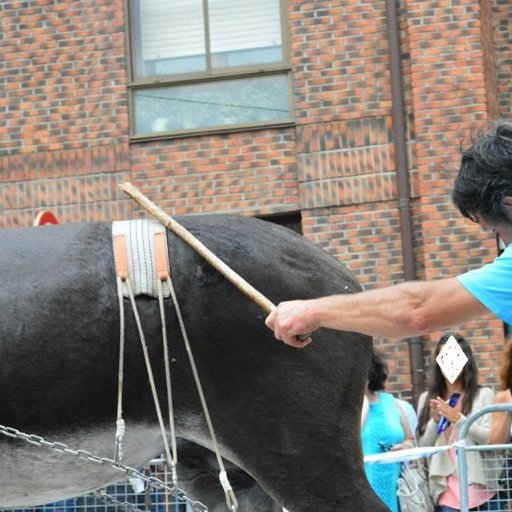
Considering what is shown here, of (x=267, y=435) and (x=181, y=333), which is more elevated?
(x=181, y=333)

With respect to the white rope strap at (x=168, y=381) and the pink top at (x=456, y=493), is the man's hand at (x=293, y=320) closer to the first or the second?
the white rope strap at (x=168, y=381)

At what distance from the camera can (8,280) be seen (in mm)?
4695

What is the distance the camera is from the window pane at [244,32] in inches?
512

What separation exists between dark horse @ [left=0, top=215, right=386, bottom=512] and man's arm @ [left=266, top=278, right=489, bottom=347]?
Result: 0.93 m

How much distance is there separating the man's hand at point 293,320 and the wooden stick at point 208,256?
46cm

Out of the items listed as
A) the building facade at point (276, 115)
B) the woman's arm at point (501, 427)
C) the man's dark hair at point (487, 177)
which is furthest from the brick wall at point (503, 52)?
the man's dark hair at point (487, 177)

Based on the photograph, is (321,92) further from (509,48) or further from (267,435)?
(267,435)

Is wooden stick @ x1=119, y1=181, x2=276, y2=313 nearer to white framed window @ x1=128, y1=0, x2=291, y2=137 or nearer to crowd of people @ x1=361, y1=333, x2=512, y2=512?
crowd of people @ x1=361, y1=333, x2=512, y2=512

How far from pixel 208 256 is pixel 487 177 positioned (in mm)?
1320

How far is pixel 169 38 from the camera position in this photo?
13.3m

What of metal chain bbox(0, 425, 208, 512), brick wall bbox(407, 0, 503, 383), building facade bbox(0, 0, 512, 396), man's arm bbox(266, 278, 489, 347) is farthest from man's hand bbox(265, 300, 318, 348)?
brick wall bbox(407, 0, 503, 383)

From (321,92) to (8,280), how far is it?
8.26 meters

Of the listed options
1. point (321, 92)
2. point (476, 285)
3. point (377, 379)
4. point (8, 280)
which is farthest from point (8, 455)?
point (321, 92)

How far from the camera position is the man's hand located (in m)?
3.67
